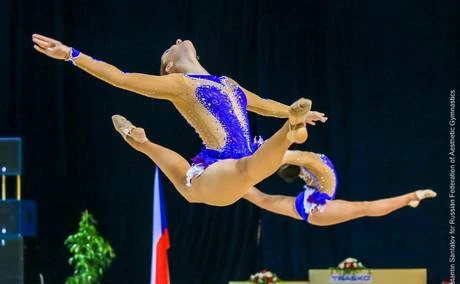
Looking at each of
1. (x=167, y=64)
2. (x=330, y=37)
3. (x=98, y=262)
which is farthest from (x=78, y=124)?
(x=167, y=64)

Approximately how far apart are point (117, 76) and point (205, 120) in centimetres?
60

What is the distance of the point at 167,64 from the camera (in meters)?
5.12

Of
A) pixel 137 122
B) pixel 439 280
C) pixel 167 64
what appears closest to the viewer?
pixel 167 64

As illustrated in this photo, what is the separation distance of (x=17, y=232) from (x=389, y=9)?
3.79 meters

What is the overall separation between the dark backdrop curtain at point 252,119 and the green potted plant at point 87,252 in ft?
1.58

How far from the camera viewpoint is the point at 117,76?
14.6ft

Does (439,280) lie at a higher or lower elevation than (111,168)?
lower

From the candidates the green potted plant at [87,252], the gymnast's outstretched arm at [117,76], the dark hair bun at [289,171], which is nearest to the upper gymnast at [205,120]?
the gymnast's outstretched arm at [117,76]

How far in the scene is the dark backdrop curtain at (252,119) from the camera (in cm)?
846

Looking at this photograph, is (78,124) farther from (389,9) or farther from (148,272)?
(389,9)

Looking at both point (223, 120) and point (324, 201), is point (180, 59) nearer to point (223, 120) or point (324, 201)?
point (223, 120)

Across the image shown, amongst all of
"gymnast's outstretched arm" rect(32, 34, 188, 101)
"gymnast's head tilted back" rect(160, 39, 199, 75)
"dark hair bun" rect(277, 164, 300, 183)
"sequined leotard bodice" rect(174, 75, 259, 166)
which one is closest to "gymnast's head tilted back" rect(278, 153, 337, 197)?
"dark hair bun" rect(277, 164, 300, 183)

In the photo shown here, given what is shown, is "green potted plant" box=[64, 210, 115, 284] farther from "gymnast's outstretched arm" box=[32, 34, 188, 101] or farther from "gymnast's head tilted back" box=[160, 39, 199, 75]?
"gymnast's outstretched arm" box=[32, 34, 188, 101]

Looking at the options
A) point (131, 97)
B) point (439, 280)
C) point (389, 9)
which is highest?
point (389, 9)
